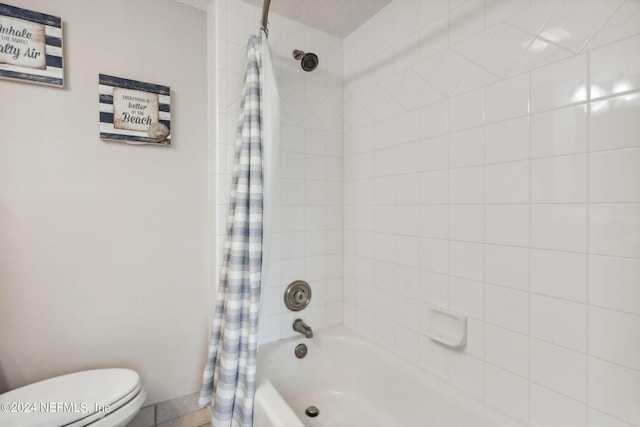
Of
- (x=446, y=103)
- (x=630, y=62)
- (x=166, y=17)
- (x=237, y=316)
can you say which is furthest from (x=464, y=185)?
(x=166, y=17)

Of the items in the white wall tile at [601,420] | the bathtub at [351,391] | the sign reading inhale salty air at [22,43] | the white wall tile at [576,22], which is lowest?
the bathtub at [351,391]

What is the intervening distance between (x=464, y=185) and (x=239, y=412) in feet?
4.35

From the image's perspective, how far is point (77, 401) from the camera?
3.53 feet

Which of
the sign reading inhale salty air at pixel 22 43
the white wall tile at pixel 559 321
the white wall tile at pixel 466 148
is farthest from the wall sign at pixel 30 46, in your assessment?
the white wall tile at pixel 559 321

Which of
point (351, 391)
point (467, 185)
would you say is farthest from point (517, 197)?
point (351, 391)

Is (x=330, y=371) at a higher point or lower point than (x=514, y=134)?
lower

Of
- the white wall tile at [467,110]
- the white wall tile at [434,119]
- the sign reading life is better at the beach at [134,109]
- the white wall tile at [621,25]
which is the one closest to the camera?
the white wall tile at [621,25]

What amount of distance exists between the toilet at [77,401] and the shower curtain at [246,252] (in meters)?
0.32

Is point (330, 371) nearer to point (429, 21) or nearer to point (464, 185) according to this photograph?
point (464, 185)

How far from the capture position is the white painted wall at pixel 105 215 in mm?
1247

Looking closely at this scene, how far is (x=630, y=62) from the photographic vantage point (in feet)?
2.67

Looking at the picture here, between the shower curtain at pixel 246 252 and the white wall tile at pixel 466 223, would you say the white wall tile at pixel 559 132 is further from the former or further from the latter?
the shower curtain at pixel 246 252

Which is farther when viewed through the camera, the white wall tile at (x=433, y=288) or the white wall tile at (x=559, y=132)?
the white wall tile at (x=433, y=288)

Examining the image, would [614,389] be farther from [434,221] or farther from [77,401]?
→ [77,401]
